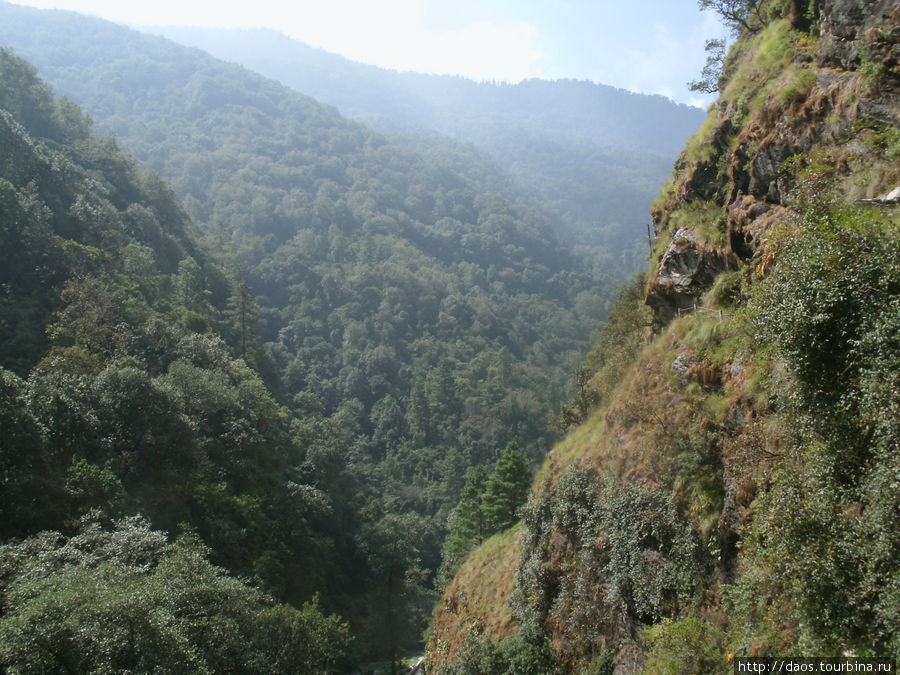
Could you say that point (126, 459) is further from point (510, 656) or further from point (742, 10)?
point (742, 10)

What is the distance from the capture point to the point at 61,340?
112 feet

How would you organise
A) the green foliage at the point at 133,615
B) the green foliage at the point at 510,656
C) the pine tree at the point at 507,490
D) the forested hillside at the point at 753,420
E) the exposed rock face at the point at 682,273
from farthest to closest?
the pine tree at the point at 507,490 < the green foliage at the point at 510,656 < the exposed rock face at the point at 682,273 < the green foliage at the point at 133,615 < the forested hillside at the point at 753,420

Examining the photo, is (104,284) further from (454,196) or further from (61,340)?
(454,196)

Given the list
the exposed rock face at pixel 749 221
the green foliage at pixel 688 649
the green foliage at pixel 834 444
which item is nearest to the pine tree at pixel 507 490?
the green foliage at pixel 688 649

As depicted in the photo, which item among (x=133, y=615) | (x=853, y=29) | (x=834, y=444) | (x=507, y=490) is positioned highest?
(x=853, y=29)

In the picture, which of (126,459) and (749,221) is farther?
(126,459)

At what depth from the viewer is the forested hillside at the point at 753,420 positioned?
7.05 meters

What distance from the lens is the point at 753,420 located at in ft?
33.4

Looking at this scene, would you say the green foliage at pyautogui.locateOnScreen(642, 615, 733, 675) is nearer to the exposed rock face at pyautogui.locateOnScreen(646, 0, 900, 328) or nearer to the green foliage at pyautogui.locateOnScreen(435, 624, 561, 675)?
the green foliage at pyautogui.locateOnScreen(435, 624, 561, 675)

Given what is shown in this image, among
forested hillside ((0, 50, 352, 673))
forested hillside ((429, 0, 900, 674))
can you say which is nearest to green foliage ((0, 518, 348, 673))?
forested hillside ((0, 50, 352, 673))

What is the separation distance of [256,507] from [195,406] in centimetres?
704

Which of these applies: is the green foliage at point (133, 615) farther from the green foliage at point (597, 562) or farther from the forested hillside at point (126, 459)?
the green foliage at point (597, 562)

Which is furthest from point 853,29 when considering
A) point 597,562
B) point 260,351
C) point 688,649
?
point 260,351

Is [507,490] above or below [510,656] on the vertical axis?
below
